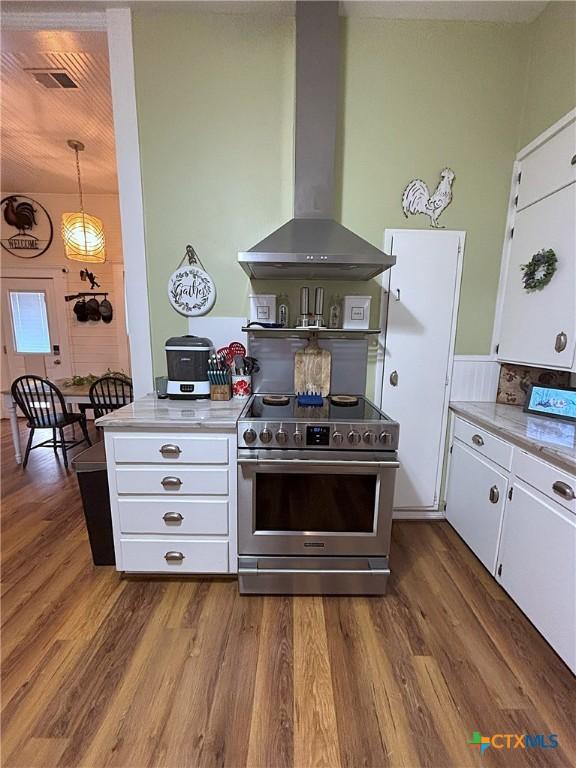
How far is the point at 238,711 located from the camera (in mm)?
1242

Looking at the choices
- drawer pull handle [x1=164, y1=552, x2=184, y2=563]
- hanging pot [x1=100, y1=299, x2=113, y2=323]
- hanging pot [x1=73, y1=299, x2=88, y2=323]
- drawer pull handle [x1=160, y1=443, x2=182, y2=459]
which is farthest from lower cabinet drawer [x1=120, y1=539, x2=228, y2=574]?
hanging pot [x1=73, y1=299, x2=88, y2=323]

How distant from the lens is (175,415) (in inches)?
68.6

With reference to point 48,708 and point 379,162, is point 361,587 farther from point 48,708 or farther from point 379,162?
point 379,162

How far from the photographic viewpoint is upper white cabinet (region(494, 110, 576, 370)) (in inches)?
68.4

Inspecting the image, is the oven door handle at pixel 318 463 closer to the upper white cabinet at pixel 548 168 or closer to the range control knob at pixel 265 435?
the range control knob at pixel 265 435

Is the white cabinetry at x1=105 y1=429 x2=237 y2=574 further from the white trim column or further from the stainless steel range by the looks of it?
the white trim column

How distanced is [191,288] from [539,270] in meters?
2.12

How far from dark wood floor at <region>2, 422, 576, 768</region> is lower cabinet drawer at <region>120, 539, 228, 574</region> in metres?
0.13

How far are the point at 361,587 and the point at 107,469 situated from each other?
149 cm

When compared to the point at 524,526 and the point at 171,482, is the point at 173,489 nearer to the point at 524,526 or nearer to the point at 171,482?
the point at 171,482

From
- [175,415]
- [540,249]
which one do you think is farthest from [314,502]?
[540,249]

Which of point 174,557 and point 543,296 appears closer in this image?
point 174,557

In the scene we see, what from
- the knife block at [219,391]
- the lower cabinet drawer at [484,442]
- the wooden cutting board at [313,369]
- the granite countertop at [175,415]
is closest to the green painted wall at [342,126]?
the wooden cutting board at [313,369]

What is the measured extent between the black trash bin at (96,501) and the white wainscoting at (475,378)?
232 cm
